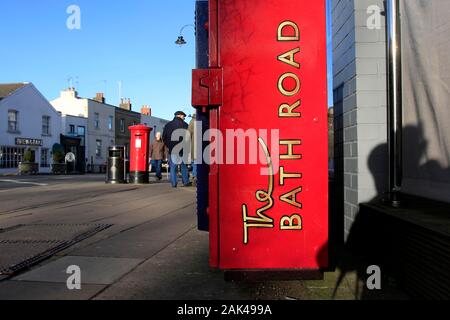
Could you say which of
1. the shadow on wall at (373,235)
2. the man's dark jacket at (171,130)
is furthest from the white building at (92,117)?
the shadow on wall at (373,235)

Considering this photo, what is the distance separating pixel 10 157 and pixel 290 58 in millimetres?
35298

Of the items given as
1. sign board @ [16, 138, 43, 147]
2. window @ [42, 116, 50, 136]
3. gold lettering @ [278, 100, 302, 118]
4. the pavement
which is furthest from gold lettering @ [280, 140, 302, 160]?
window @ [42, 116, 50, 136]

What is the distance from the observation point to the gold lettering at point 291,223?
3.11 metres

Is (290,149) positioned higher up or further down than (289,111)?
further down

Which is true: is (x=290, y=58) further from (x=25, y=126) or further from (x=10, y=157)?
(x=25, y=126)

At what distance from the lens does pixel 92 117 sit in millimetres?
44844

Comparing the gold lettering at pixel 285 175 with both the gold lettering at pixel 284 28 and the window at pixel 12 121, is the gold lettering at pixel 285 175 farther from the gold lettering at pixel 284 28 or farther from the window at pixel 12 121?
the window at pixel 12 121

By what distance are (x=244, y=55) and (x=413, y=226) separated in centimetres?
158

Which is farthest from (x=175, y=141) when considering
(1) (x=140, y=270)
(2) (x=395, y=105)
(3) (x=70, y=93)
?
(3) (x=70, y=93)

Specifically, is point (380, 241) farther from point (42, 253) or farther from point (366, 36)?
point (42, 253)

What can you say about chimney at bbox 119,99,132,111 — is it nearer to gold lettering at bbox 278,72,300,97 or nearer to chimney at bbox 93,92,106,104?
chimney at bbox 93,92,106,104

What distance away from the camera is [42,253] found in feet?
13.4
